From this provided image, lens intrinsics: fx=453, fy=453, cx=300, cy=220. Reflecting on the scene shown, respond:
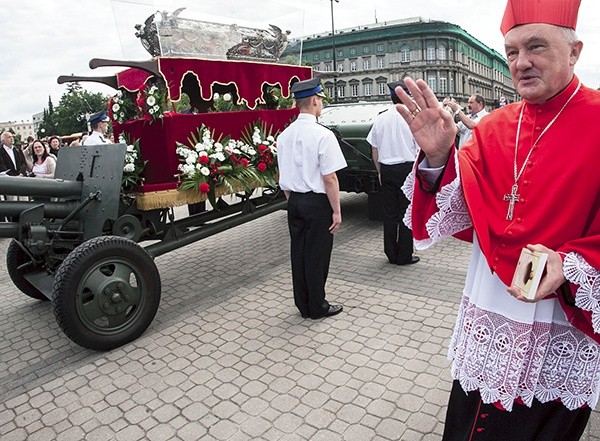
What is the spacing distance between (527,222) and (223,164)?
3.86 meters

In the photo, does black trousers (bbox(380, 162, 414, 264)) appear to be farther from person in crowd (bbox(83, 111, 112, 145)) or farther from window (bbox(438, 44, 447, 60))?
window (bbox(438, 44, 447, 60))

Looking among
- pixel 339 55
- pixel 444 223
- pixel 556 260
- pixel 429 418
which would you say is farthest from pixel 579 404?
pixel 339 55

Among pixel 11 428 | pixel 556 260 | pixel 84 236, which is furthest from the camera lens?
pixel 84 236

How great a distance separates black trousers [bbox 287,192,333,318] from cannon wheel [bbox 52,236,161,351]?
4.27 feet

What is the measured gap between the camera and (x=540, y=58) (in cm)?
146

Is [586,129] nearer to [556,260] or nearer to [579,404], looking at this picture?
[556,260]

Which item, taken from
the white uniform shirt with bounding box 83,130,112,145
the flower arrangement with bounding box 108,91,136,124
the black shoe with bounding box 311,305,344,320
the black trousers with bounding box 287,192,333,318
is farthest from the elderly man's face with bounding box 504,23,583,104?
the white uniform shirt with bounding box 83,130,112,145

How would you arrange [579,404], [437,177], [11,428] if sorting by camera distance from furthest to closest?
[11,428] → [437,177] → [579,404]

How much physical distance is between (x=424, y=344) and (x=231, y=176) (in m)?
2.70

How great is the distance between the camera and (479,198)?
5.20ft

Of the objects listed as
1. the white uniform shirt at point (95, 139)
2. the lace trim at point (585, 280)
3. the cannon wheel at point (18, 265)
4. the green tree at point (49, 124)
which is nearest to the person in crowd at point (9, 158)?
the white uniform shirt at point (95, 139)

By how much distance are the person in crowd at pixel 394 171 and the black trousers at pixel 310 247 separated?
60.7 inches

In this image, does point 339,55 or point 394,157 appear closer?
point 394,157

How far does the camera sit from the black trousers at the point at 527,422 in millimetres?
1648
